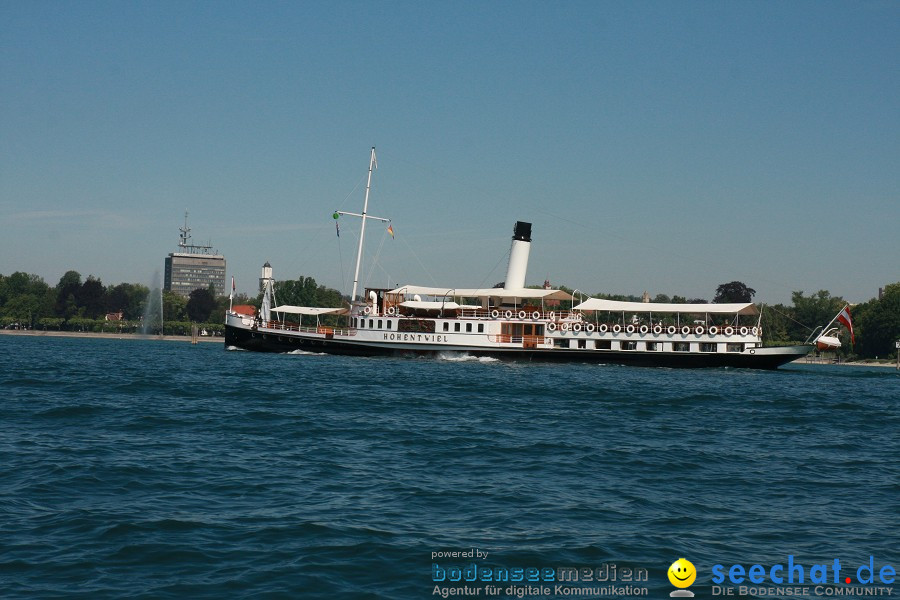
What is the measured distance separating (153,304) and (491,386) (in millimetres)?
143843

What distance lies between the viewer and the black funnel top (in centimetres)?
7938

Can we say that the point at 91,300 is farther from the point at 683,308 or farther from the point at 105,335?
the point at 683,308

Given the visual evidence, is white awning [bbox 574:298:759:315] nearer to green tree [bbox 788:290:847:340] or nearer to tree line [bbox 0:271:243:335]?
green tree [bbox 788:290:847:340]

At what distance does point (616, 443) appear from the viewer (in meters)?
22.3

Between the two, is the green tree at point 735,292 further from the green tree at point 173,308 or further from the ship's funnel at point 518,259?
the green tree at point 173,308

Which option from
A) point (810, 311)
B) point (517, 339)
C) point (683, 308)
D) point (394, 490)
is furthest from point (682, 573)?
point (810, 311)

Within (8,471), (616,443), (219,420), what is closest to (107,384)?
(219,420)

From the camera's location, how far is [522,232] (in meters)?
79.6

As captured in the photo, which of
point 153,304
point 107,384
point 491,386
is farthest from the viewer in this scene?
point 153,304

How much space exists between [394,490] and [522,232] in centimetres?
6554

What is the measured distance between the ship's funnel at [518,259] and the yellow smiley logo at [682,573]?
67.9 meters

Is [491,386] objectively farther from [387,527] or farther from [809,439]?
[387,527]

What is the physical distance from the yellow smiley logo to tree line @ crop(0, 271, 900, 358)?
112 metres

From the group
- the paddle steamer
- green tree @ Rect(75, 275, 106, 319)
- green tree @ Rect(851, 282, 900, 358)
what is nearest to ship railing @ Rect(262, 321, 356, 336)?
the paddle steamer
